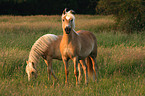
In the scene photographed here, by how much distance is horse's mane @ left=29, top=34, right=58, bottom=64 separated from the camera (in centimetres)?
571

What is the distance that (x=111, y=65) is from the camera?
22.3ft

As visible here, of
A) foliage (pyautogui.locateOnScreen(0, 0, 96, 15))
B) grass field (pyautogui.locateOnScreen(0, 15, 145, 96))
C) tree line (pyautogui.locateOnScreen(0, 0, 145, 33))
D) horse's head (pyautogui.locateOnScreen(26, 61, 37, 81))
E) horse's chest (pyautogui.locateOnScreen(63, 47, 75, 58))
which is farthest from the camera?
foliage (pyautogui.locateOnScreen(0, 0, 96, 15))

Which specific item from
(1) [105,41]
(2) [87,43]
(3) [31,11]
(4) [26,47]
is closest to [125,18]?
(1) [105,41]

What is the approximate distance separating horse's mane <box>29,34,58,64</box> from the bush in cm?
952

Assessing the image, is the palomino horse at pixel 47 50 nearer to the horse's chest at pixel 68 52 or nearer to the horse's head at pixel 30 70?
the horse's head at pixel 30 70

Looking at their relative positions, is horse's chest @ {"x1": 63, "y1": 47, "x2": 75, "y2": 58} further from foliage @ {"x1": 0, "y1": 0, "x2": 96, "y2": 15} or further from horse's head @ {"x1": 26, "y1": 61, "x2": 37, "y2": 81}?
foliage @ {"x1": 0, "y1": 0, "x2": 96, "y2": 15}

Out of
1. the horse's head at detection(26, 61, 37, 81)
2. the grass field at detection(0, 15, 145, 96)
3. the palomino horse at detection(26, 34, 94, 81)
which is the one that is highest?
the palomino horse at detection(26, 34, 94, 81)

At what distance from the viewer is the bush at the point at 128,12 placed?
570 inches

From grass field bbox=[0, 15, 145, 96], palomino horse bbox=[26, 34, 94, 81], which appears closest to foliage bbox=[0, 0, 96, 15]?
grass field bbox=[0, 15, 145, 96]

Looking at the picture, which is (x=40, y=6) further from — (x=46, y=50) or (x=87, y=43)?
(x=87, y=43)

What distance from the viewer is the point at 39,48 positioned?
5.86 meters

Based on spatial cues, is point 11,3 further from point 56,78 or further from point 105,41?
point 56,78

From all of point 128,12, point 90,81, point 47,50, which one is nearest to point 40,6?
point 128,12

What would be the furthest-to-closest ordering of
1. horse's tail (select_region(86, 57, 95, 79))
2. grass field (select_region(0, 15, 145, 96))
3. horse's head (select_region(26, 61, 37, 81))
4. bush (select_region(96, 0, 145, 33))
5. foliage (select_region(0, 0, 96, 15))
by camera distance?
→ foliage (select_region(0, 0, 96, 15)), bush (select_region(96, 0, 145, 33)), horse's tail (select_region(86, 57, 95, 79)), horse's head (select_region(26, 61, 37, 81)), grass field (select_region(0, 15, 145, 96))
